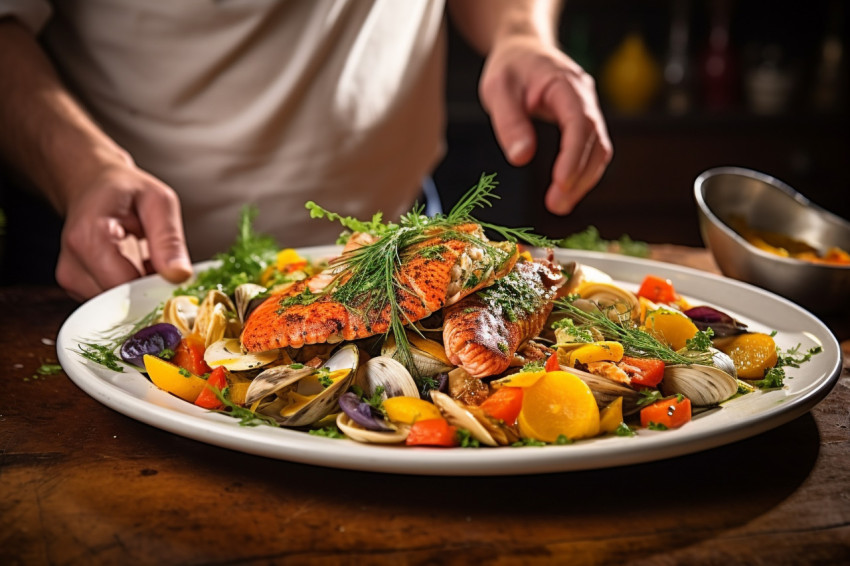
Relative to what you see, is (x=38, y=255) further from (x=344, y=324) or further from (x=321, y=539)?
(x=321, y=539)

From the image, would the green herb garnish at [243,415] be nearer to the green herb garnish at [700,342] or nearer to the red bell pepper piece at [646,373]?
the red bell pepper piece at [646,373]

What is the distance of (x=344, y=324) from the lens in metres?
1.49

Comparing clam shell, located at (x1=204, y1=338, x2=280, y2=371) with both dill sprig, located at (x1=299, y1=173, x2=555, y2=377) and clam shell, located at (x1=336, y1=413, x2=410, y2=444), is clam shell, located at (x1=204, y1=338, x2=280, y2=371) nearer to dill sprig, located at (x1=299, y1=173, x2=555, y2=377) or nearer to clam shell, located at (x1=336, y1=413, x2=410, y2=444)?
dill sprig, located at (x1=299, y1=173, x2=555, y2=377)

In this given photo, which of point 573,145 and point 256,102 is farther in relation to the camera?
point 256,102

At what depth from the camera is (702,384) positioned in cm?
141

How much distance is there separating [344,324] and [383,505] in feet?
1.32

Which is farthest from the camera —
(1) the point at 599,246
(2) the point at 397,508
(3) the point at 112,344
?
(1) the point at 599,246

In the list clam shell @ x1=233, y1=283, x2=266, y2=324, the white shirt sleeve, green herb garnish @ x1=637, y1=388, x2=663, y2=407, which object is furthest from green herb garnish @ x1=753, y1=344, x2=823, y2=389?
the white shirt sleeve

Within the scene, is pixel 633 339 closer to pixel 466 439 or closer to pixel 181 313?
pixel 466 439

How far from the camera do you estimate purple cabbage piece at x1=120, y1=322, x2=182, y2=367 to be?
1.61 m

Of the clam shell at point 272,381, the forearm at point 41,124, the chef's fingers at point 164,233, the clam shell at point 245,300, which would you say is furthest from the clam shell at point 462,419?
the forearm at point 41,124

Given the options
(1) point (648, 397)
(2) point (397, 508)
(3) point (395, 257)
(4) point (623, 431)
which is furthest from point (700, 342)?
(2) point (397, 508)

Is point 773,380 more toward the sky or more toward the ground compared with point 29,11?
more toward the ground

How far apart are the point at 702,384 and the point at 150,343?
40.3 inches
